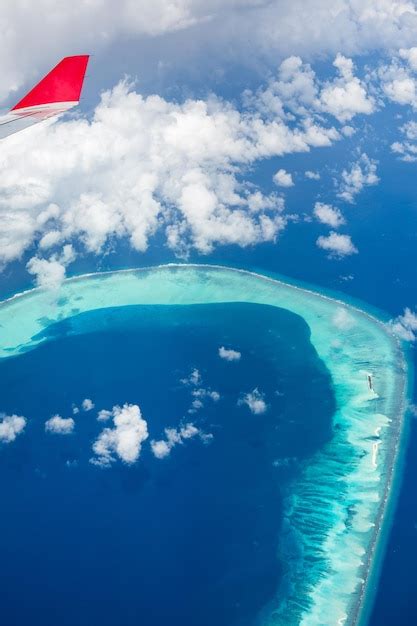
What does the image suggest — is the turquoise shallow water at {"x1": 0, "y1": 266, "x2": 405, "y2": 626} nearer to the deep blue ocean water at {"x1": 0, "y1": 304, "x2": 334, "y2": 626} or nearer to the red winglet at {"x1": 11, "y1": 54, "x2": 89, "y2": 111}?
the deep blue ocean water at {"x1": 0, "y1": 304, "x2": 334, "y2": 626}

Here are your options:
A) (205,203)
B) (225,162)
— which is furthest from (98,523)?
(225,162)

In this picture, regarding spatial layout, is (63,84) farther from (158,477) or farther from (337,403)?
(337,403)

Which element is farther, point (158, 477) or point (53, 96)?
point (158, 477)

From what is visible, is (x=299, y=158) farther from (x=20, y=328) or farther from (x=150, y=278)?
(x=20, y=328)

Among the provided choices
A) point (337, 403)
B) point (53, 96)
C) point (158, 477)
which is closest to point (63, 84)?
point (53, 96)

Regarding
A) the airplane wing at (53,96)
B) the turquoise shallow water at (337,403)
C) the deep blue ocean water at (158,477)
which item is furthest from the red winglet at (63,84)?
the turquoise shallow water at (337,403)

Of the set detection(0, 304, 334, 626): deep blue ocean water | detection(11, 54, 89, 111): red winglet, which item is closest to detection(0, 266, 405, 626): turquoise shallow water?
detection(0, 304, 334, 626): deep blue ocean water

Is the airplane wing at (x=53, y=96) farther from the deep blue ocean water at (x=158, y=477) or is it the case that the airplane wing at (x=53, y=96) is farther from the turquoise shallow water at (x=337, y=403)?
the turquoise shallow water at (x=337, y=403)
